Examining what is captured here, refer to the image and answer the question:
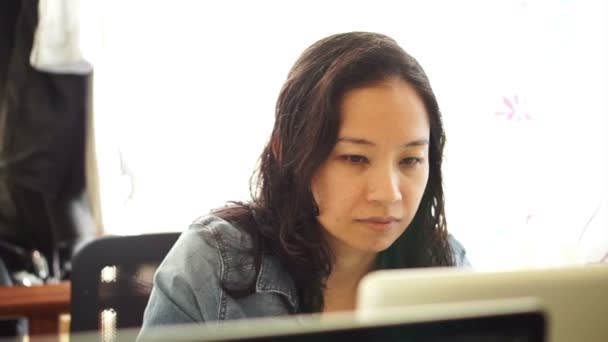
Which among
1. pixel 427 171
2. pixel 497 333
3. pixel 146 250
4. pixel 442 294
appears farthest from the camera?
pixel 146 250

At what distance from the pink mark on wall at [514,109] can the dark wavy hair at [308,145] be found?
2.51ft

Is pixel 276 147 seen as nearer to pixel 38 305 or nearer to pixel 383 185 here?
pixel 383 185

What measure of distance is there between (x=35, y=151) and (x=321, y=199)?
879mm

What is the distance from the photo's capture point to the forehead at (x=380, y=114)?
1.15m

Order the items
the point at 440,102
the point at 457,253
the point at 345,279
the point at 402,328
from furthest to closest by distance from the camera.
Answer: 1. the point at 440,102
2. the point at 457,253
3. the point at 345,279
4. the point at 402,328

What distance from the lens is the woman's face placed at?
1.15m

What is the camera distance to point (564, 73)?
78.4 inches

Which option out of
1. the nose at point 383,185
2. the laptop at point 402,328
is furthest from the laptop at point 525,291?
the nose at point 383,185

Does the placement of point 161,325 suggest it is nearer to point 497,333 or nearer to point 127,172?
point 497,333

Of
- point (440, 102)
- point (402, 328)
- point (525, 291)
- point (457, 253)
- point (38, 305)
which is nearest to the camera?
point (402, 328)

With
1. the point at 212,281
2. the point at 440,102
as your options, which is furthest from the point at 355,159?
the point at 440,102

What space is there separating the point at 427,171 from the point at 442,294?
55 cm

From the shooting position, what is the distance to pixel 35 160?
1.85 metres

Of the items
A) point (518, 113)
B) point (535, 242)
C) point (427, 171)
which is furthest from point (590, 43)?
point (427, 171)
